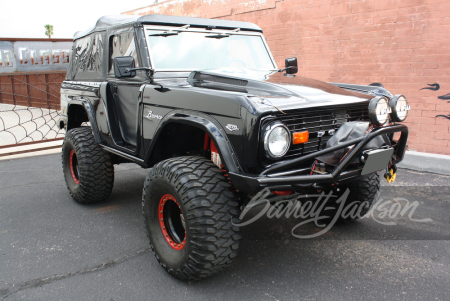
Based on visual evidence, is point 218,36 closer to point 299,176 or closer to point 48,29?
point 299,176

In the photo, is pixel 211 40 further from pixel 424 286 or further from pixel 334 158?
pixel 424 286

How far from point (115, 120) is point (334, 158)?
89.9 inches

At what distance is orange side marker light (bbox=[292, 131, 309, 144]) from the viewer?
231cm

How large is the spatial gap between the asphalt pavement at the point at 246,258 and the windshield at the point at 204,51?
1.65 m

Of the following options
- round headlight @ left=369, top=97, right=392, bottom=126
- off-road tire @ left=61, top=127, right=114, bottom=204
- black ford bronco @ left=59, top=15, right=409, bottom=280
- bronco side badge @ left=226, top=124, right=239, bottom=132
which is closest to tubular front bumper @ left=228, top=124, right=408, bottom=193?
black ford bronco @ left=59, top=15, right=409, bottom=280

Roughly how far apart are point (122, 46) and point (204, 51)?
2.69ft

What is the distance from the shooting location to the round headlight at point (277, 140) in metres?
2.18

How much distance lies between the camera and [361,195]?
3359 millimetres

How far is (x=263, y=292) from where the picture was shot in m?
2.47

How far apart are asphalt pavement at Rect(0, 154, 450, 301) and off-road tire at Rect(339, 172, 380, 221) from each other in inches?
7.6

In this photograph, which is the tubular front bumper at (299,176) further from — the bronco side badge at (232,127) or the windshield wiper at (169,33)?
the windshield wiper at (169,33)

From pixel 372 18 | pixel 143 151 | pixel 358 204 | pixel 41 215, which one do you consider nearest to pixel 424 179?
pixel 358 204

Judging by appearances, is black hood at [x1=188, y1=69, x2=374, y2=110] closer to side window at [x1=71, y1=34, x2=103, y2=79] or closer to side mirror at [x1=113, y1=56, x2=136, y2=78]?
side mirror at [x1=113, y1=56, x2=136, y2=78]

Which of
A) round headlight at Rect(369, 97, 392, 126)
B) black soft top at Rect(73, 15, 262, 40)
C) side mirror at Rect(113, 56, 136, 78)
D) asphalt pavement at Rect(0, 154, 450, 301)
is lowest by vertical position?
asphalt pavement at Rect(0, 154, 450, 301)
